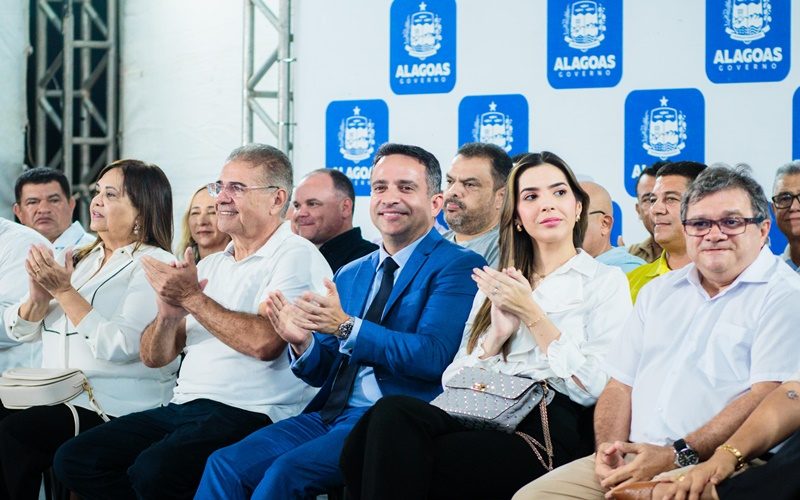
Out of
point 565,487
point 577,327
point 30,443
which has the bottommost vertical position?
point 30,443

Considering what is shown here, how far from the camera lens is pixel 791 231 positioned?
429 cm

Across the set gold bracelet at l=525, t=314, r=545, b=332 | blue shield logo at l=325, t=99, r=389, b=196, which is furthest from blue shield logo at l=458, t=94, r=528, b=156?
gold bracelet at l=525, t=314, r=545, b=332

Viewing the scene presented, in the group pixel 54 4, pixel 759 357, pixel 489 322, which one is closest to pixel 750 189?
pixel 759 357

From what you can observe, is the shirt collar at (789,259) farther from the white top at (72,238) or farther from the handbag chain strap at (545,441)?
the white top at (72,238)

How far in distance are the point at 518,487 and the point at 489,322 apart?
1.92 feet

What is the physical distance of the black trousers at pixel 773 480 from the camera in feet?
8.19

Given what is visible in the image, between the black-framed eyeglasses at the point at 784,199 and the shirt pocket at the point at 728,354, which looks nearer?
the shirt pocket at the point at 728,354

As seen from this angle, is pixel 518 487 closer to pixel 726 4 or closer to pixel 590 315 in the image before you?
pixel 590 315

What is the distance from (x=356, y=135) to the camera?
19.6 ft

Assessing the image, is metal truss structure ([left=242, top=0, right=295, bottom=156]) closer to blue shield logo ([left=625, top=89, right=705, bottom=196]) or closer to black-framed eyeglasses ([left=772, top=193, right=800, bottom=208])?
blue shield logo ([left=625, top=89, right=705, bottom=196])

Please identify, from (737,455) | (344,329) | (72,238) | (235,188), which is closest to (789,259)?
(737,455)

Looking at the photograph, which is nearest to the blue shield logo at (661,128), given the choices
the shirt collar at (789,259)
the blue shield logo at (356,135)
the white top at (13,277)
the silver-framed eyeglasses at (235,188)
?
the shirt collar at (789,259)

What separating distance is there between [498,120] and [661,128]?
865 millimetres

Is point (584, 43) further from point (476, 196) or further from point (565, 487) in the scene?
point (565, 487)
